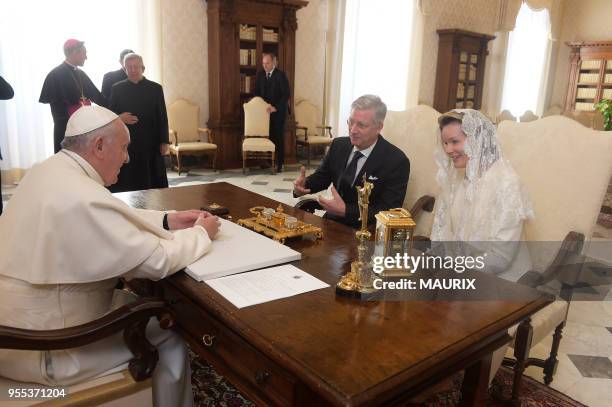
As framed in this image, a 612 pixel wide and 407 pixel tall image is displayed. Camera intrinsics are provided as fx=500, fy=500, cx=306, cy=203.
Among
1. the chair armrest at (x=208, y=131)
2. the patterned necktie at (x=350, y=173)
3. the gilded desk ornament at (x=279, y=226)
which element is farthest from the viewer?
the chair armrest at (x=208, y=131)

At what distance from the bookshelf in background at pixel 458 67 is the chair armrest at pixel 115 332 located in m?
9.21

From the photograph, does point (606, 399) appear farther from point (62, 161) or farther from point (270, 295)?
point (62, 161)

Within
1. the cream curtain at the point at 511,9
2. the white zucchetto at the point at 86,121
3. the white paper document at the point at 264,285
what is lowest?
the white paper document at the point at 264,285

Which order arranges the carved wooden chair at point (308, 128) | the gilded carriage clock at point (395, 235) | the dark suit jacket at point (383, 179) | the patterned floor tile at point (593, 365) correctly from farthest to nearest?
the carved wooden chair at point (308, 128)
the dark suit jacket at point (383, 179)
the patterned floor tile at point (593, 365)
the gilded carriage clock at point (395, 235)

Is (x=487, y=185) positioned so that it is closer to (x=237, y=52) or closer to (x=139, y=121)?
(x=139, y=121)

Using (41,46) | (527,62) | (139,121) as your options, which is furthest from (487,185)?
(527,62)

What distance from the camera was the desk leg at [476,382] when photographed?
1493 millimetres

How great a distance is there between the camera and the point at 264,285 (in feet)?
4.99

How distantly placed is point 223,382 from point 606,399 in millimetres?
1796

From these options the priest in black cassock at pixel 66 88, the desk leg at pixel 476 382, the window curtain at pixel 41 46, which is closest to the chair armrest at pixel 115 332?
the desk leg at pixel 476 382

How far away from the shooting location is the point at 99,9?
6391 mm

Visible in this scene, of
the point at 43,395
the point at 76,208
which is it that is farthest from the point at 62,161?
the point at 43,395

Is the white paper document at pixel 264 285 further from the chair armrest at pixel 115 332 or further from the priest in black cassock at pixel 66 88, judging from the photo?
the priest in black cassock at pixel 66 88

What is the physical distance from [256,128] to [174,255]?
6004 millimetres
